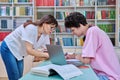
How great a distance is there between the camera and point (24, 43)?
273 cm

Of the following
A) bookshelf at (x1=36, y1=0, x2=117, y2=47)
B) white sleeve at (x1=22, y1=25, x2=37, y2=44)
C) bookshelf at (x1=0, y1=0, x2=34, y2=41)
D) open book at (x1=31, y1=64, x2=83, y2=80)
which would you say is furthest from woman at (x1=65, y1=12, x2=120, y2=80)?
bookshelf at (x1=0, y1=0, x2=34, y2=41)

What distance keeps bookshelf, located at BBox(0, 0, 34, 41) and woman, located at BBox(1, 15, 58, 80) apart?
7.81ft

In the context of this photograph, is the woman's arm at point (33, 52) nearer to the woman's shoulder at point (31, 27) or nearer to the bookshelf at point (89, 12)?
the woman's shoulder at point (31, 27)

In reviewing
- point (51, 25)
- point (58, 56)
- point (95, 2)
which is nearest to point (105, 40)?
point (58, 56)

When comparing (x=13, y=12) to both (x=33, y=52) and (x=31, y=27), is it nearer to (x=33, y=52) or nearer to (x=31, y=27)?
(x=31, y=27)

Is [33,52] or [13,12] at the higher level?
[13,12]

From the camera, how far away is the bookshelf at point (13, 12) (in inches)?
203

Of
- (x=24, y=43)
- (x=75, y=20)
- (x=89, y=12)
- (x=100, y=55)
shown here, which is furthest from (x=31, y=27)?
(x=89, y=12)

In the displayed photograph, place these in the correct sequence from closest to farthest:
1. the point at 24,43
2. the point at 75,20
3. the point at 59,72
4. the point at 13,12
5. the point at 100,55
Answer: the point at 59,72
the point at 100,55
the point at 75,20
the point at 24,43
the point at 13,12

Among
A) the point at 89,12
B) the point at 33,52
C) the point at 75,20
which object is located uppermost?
the point at 89,12

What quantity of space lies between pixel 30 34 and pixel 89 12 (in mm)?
2874

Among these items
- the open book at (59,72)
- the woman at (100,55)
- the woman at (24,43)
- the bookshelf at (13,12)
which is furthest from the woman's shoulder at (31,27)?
the bookshelf at (13,12)

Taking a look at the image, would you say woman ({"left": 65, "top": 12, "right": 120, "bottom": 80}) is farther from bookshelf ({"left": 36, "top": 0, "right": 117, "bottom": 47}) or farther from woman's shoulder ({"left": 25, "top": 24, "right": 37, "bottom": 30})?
bookshelf ({"left": 36, "top": 0, "right": 117, "bottom": 47})

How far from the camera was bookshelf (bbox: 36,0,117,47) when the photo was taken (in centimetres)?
517
